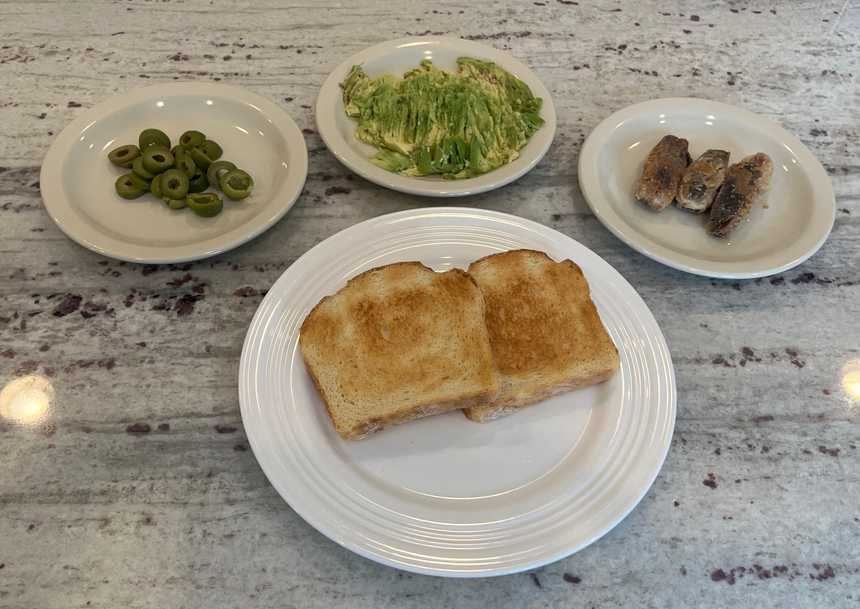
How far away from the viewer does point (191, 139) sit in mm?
2070

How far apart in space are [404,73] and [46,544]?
2035mm

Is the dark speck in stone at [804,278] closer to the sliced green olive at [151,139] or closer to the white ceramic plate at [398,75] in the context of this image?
the white ceramic plate at [398,75]

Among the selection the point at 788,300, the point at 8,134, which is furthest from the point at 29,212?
the point at 788,300

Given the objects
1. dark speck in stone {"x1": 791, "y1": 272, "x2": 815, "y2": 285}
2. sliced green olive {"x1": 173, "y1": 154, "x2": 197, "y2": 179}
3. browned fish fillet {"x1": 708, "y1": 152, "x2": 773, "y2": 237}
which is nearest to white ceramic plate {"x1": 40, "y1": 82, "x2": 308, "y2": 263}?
sliced green olive {"x1": 173, "y1": 154, "x2": 197, "y2": 179}

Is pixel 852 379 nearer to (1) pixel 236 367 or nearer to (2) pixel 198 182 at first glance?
(1) pixel 236 367

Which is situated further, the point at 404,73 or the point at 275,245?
the point at 404,73

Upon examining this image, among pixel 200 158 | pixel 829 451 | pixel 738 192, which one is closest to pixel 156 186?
pixel 200 158

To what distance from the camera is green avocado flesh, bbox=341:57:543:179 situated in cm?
211

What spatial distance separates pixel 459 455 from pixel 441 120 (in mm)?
1290

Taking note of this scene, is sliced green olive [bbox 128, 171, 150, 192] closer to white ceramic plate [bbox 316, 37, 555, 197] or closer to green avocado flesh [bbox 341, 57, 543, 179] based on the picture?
white ceramic plate [bbox 316, 37, 555, 197]

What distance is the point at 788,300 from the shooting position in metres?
1.93

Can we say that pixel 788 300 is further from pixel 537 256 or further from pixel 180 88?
pixel 180 88

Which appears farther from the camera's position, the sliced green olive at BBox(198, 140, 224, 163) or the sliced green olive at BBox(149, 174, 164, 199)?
the sliced green olive at BBox(198, 140, 224, 163)

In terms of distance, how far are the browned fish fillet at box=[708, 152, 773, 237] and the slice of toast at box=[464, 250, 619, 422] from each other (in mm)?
663
